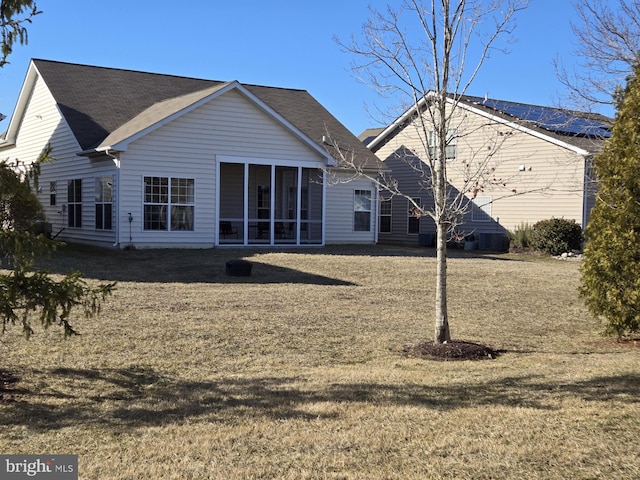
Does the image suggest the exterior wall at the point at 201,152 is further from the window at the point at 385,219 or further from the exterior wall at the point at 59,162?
the window at the point at 385,219

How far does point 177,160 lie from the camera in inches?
824

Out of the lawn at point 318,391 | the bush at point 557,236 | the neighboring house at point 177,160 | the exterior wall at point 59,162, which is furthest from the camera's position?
the bush at point 557,236

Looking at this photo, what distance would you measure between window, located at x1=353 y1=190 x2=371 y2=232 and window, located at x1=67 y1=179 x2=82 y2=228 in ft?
32.6

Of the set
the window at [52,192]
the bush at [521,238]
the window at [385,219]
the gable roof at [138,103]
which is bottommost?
the bush at [521,238]

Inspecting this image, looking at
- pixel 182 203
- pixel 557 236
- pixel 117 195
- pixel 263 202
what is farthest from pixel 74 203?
pixel 557 236

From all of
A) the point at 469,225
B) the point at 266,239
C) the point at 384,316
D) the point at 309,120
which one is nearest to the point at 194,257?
the point at 266,239

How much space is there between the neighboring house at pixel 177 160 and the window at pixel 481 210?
510cm

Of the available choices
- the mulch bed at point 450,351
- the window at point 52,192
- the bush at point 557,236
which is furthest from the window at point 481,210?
the mulch bed at point 450,351

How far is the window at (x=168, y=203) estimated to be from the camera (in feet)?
67.9

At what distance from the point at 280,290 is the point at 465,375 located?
6.36 meters

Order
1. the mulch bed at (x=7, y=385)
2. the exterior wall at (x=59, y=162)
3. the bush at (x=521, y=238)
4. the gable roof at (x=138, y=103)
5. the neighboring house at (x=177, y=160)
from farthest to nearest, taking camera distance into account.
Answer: the bush at (x=521, y=238) → the exterior wall at (x=59, y=162) → the gable roof at (x=138, y=103) → the neighboring house at (x=177, y=160) → the mulch bed at (x=7, y=385)

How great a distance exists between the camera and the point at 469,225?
28625mm

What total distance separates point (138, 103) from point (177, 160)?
5450 millimetres

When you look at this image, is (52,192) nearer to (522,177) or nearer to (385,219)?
(385,219)
